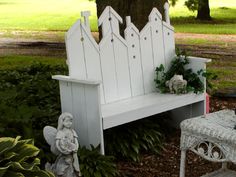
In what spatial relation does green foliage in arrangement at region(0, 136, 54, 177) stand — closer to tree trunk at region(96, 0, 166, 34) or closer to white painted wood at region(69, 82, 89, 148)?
white painted wood at region(69, 82, 89, 148)

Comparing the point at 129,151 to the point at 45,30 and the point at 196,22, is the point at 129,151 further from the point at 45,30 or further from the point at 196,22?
the point at 196,22

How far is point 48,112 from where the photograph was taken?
199 inches

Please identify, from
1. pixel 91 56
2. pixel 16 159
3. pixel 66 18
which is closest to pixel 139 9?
pixel 91 56

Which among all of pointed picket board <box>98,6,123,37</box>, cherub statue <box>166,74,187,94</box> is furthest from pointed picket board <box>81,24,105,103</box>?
cherub statue <box>166,74,187,94</box>

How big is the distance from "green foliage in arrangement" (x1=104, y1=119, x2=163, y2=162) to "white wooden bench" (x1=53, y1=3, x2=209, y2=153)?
0.85 feet

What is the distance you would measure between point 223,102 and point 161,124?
1598 mm

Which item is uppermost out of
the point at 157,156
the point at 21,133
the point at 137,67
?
the point at 137,67

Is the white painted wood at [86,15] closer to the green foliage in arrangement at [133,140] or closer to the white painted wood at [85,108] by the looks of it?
the white painted wood at [85,108]

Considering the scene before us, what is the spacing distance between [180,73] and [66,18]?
1655cm

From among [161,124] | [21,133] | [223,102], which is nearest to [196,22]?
[223,102]

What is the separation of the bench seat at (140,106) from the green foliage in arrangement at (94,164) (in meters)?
0.28

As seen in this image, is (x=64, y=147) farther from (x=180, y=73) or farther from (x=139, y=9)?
(x=139, y=9)

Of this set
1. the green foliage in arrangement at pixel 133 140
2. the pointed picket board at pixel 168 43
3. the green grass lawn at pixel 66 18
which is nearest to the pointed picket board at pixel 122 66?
the green foliage in arrangement at pixel 133 140

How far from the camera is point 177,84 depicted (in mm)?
5492
